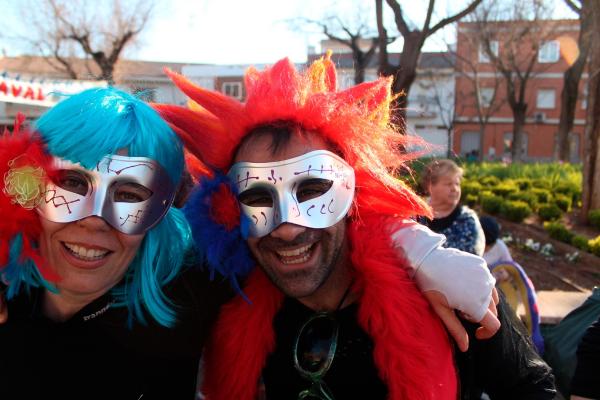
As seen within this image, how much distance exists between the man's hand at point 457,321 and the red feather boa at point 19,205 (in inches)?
45.8

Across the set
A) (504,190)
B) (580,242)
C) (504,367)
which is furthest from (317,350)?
(504,190)

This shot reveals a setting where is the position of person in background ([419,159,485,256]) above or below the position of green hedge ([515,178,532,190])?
above

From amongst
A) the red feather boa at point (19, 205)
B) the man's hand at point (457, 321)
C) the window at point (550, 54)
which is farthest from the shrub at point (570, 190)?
the window at point (550, 54)

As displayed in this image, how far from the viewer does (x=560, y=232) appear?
23.4ft

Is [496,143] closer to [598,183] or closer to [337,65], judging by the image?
[598,183]

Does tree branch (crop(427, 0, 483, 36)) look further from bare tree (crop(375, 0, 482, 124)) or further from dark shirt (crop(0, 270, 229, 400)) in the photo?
dark shirt (crop(0, 270, 229, 400))

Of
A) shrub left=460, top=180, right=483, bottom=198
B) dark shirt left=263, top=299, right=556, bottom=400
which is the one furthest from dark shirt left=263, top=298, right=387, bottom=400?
shrub left=460, top=180, right=483, bottom=198

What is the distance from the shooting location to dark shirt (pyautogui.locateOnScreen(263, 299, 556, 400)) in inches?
61.2

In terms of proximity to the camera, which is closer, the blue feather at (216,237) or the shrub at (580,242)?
the blue feather at (216,237)

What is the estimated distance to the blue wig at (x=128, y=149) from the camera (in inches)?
60.6

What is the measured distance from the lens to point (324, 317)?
163 centimetres

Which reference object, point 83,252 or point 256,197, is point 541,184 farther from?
point 83,252

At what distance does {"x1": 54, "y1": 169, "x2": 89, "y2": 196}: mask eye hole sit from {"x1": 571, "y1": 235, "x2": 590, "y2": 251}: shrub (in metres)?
6.71

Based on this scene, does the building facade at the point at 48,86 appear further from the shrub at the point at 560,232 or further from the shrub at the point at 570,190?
the shrub at the point at 570,190
